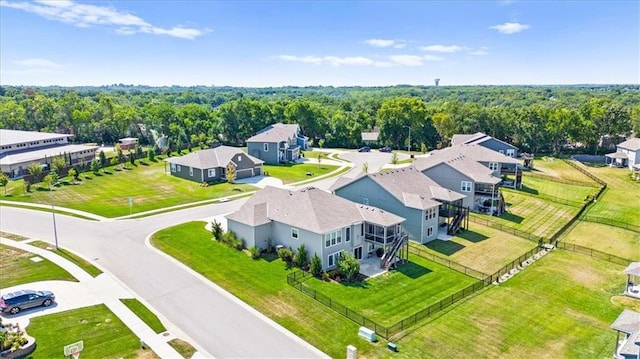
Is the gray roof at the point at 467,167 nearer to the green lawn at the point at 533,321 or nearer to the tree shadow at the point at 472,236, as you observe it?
the tree shadow at the point at 472,236

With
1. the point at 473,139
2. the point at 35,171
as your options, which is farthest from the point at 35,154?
the point at 473,139

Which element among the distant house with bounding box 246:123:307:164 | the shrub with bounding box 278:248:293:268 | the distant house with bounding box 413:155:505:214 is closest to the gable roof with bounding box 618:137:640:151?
the distant house with bounding box 413:155:505:214

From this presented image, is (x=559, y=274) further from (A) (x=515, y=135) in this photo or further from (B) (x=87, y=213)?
(A) (x=515, y=135)

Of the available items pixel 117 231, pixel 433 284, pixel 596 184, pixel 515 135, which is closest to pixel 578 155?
pixel 515 135

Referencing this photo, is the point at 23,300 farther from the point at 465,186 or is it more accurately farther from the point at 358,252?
the point at 465,186

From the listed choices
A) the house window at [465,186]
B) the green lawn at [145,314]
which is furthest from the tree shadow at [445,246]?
the green lawn at [145,314]
